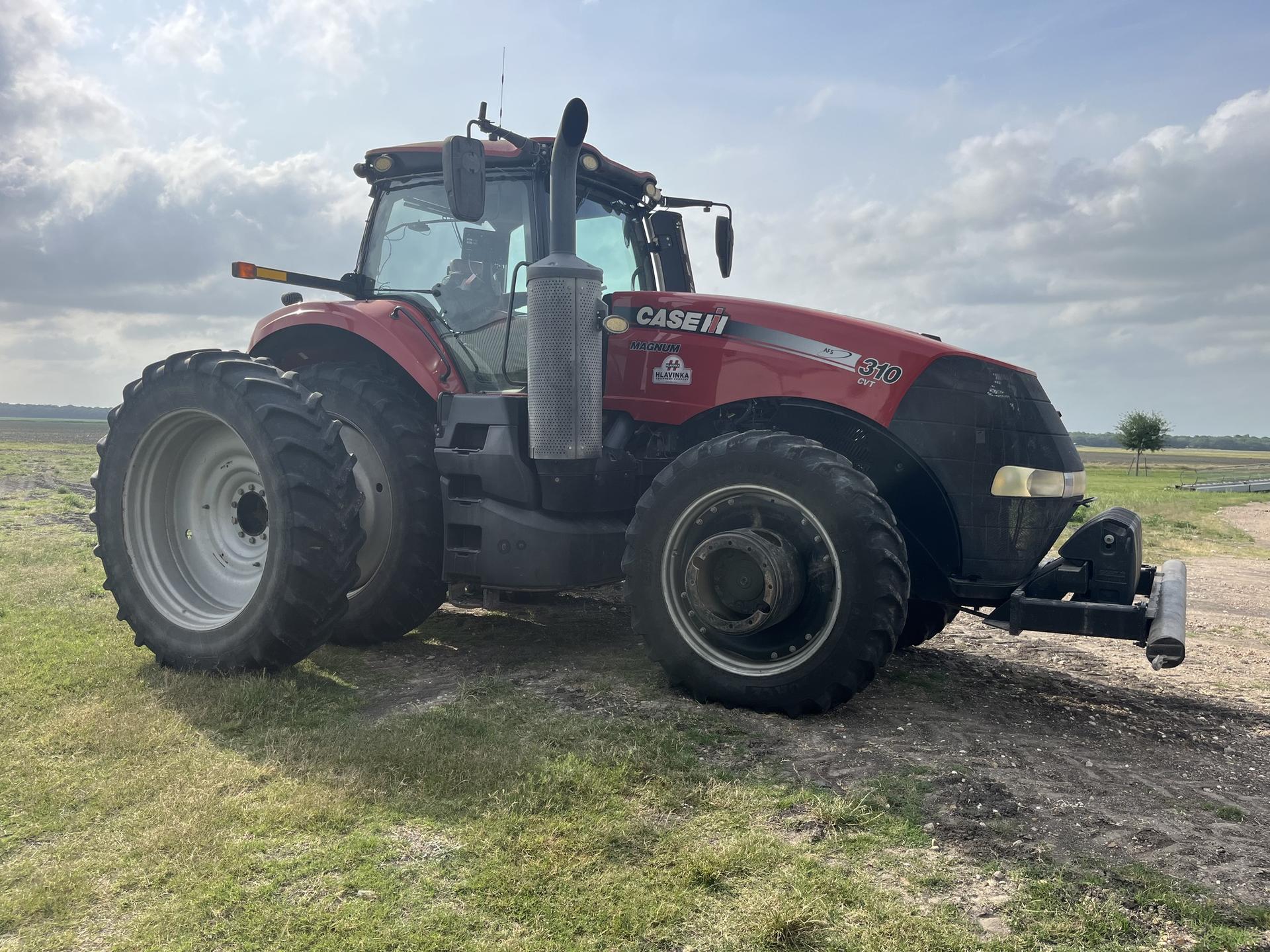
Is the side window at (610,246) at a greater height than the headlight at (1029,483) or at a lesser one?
greater

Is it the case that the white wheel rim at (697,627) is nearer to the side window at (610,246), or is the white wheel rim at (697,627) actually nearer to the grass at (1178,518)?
the side window at (610,246)

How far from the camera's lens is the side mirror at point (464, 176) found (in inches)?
176

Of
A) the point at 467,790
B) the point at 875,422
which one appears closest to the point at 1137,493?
the point at 875,422

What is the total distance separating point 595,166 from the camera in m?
5.25

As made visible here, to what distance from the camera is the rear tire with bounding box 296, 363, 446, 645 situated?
5.23m

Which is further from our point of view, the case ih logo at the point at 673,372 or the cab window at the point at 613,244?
the cab window at the point at 613,244

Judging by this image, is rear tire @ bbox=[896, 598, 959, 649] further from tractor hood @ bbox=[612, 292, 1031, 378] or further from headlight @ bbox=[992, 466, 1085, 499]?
tractor hood @ bbox=[612, 292, 1031, 378]

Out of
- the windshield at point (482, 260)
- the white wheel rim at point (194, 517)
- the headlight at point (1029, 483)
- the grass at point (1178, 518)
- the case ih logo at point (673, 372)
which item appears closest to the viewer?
the headlight at point (1029, 483)

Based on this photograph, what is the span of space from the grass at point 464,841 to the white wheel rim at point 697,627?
26 centimetres

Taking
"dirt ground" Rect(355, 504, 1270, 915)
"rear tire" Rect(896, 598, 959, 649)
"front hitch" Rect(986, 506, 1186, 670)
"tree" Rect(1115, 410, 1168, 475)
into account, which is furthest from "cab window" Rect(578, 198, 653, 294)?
"tree" Rect(1115, 410, 1168, 475)

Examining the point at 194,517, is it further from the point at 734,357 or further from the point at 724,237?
the point at 724,237

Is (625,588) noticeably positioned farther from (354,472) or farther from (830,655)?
(354,472)

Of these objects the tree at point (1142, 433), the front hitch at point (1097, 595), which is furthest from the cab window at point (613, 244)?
the tree at point (1142, 433)

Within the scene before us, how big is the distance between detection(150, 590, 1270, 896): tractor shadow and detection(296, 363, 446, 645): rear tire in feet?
0.82
